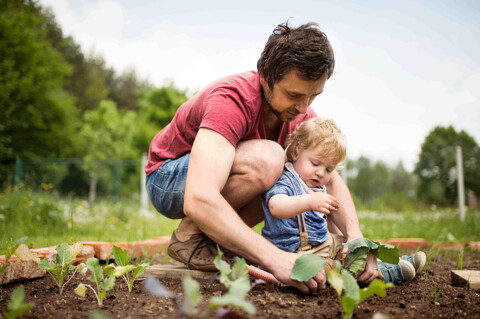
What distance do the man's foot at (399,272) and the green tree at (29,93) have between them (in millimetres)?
12037

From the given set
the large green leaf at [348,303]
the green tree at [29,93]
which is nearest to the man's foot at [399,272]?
the large green leaf at [348,303]

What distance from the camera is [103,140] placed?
10.5m

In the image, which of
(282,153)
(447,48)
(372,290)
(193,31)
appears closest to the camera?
(372,290)

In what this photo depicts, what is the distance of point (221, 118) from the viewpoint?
1689mm

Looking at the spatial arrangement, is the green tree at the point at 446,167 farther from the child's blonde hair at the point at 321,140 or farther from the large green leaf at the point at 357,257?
the large green leaf at the point at 357,257

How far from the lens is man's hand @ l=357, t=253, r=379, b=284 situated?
1.66 m

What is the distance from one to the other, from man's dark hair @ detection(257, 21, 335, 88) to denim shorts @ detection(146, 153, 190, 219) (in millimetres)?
655

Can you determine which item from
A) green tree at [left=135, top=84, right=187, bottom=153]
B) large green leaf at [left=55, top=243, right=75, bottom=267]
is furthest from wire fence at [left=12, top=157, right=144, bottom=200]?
large green leaf at [left=55, top=243, right=75, bottom=267]

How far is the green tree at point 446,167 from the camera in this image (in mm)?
7136

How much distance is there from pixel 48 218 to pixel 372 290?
3.31m

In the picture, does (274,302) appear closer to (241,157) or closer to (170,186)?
(241,157)

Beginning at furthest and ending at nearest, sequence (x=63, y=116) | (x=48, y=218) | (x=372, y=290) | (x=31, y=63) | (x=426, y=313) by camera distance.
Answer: (x=63, y=116) < (x=31, y=63) < (x=48, y=218) < (x=426, y=313) < (x=372, y=290)

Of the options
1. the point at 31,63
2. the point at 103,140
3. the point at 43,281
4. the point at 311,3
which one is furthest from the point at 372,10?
the point at 31,63

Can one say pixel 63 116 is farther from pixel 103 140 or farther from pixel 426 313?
pixel 426 313
